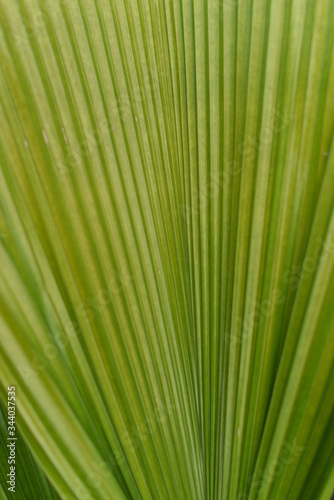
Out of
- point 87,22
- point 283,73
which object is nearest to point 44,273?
point 87,22

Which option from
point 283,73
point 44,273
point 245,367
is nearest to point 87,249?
point 44,273

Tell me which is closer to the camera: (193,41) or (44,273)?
(44,273)

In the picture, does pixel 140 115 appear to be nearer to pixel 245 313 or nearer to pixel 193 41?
pixel 193 41

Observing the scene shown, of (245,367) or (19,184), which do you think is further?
(245,367)

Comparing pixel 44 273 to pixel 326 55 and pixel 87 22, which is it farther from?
pixel 326 55

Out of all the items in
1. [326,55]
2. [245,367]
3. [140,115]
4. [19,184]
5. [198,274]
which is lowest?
[245,367]

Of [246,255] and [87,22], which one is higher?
[87,22]
